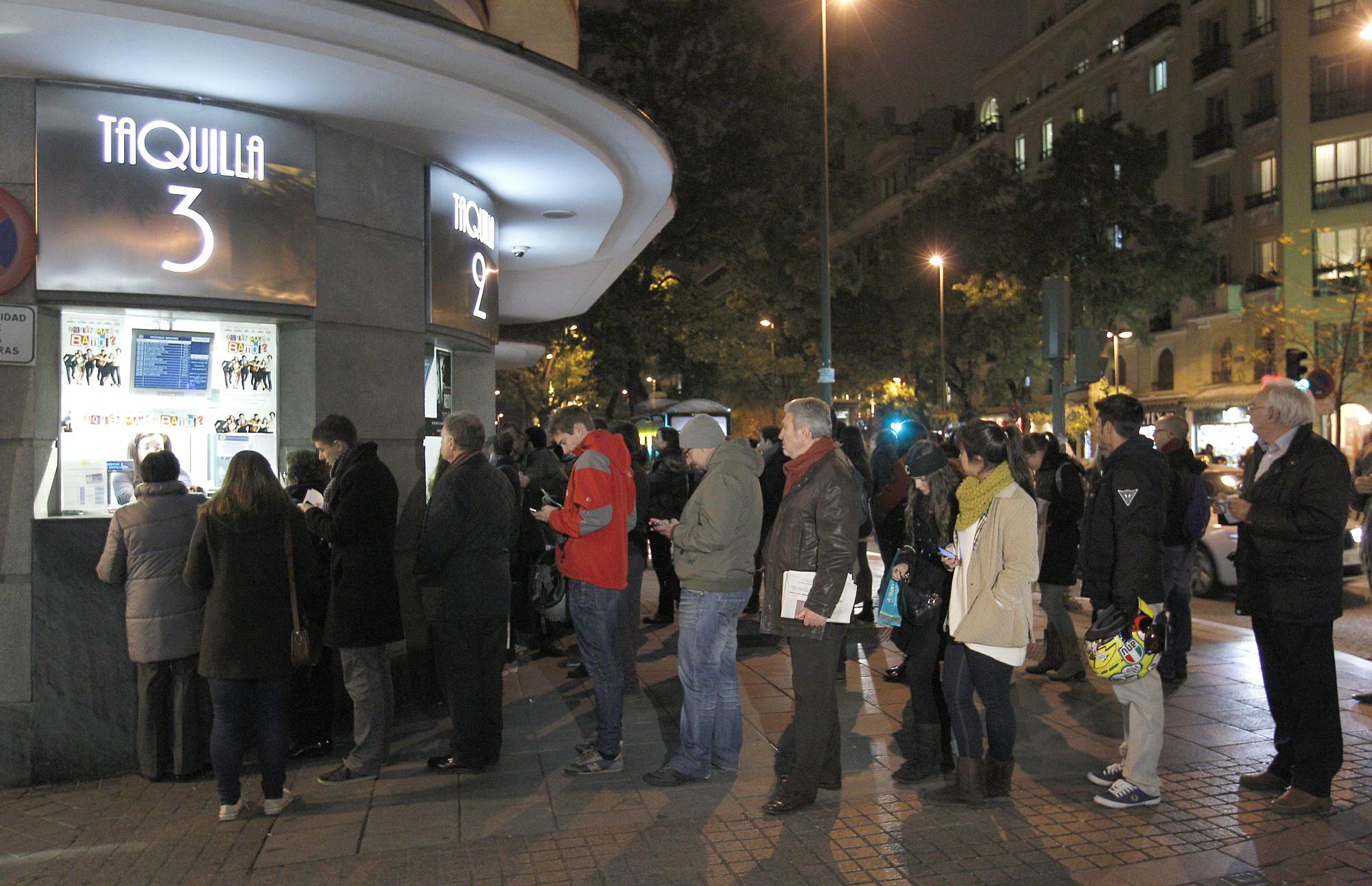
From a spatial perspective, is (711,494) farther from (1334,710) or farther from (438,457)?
(438,457)

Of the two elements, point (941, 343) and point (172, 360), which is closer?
point (172, 360)

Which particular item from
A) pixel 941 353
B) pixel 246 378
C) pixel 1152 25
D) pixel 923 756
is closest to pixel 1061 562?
pixel 923 756

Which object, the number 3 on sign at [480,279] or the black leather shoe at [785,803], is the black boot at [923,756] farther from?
the number 3 on sign at [480,279]

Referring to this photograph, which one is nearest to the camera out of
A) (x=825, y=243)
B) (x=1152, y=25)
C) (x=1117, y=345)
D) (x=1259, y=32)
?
(x=825, y=243)

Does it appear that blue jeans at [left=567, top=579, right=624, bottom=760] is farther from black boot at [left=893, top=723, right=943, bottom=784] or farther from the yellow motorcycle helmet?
the yellow motorcycle helmet

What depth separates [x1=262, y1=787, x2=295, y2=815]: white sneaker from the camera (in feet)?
17.3

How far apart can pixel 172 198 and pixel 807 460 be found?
13.2 ft

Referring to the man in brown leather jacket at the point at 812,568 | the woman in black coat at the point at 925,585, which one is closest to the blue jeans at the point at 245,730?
the man in brown leather jacket at the point at 812,568

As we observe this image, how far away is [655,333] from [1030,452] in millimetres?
18542

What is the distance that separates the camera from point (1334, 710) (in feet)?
16.7

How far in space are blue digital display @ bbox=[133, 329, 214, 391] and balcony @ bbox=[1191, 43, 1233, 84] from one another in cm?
4295

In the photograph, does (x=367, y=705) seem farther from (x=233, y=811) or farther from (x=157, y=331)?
(x=157, y=331)

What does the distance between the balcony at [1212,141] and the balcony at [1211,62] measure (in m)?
2.08

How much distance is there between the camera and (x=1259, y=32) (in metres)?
38.5
